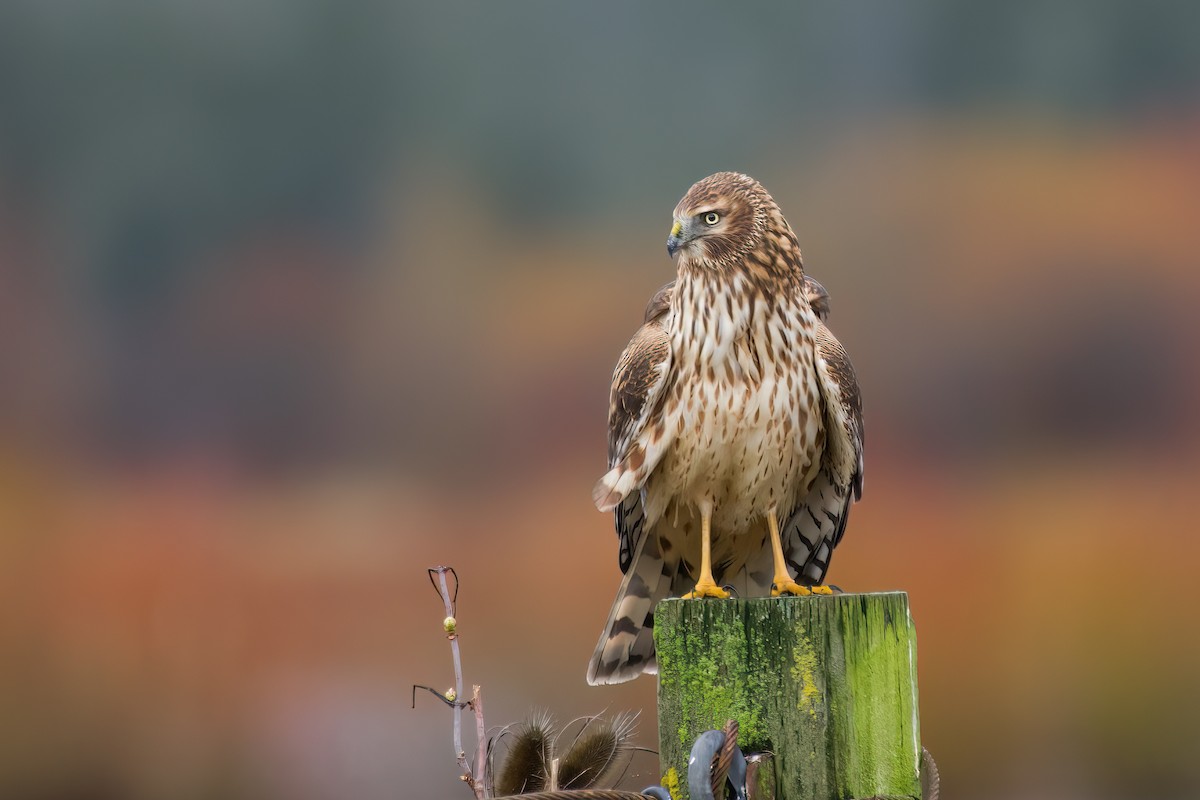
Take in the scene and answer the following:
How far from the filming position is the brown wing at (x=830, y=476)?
2.56m

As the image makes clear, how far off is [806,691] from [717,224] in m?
1.21

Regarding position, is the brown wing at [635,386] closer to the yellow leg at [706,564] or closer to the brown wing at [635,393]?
the brown wing at [635,393]

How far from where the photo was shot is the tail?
2.63m

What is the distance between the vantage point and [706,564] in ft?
8.30

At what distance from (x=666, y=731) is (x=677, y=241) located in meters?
1.19

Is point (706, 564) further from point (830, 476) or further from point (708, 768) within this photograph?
point (708, 768)

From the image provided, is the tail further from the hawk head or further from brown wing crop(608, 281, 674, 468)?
the hawk head

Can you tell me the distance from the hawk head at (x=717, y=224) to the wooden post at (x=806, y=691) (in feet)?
3.48

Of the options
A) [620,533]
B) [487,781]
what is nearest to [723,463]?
[620,533]

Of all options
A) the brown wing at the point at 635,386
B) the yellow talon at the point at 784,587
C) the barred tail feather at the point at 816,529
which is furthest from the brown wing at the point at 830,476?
the brown wing at the point at 635,386

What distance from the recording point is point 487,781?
1965 millimetres

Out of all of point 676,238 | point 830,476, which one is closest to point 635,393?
point 676,238

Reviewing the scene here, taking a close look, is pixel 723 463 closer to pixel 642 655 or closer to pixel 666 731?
pixel 642 655

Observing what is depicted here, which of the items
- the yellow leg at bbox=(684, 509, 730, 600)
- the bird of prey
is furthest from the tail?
the yellow leg at bbox=(684, 509, 730, 600)
